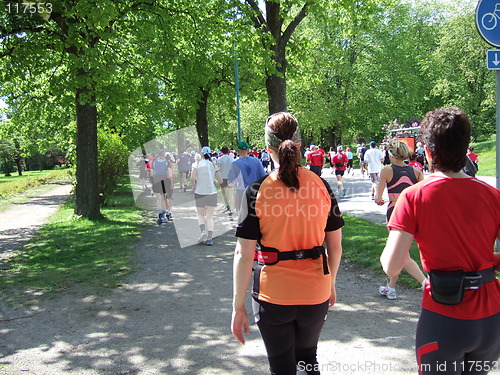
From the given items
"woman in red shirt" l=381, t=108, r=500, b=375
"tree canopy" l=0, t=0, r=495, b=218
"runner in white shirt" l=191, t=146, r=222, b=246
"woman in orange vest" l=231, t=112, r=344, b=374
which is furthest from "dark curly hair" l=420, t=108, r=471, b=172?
"tree canopy" l=0, t=0, r=495, b=218

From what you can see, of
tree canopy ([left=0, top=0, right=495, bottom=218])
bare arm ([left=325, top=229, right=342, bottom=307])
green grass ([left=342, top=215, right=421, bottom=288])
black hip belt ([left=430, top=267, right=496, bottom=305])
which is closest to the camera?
black hip belt ([left=430, top=267, right=496, bottom=305])

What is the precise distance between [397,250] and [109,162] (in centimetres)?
1639

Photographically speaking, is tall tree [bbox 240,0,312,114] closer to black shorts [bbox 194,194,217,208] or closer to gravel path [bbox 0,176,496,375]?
black shorts [bbox 194,194,217,208]

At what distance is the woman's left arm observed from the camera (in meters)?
2.26

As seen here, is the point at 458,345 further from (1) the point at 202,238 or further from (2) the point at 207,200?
(1) the point at 202,238

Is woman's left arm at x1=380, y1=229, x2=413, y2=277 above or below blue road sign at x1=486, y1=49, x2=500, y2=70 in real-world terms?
below

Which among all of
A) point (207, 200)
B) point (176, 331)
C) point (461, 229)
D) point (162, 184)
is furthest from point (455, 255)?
point (162, 184)

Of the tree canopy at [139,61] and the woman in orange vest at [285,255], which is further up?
the tree canopy at [139,61]

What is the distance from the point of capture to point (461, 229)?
2.16m

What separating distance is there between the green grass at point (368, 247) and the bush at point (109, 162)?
33.4ft

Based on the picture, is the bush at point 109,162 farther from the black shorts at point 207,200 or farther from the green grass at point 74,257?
the black shorts at point 207,200

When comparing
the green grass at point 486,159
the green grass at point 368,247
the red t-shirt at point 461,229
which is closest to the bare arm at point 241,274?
the red t-shirt at point 461,229

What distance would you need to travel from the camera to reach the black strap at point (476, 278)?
7.05 feet

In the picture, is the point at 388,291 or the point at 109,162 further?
the point at 109,162
